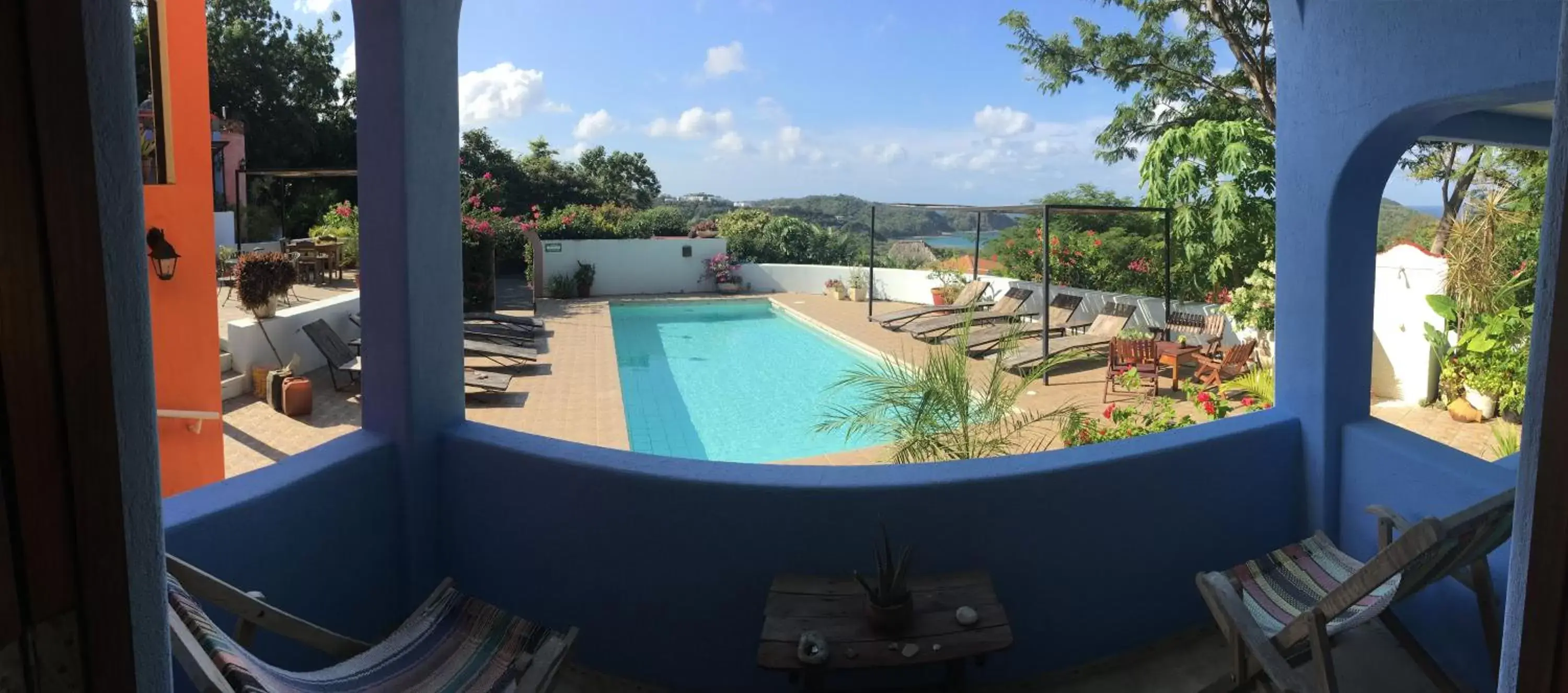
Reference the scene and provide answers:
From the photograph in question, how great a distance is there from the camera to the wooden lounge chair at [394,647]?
1915mm

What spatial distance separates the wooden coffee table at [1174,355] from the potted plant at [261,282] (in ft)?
29.5

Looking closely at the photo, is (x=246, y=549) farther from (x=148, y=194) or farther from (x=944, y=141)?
(x=944, y=141)

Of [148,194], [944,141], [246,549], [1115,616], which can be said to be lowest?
[1115,616]

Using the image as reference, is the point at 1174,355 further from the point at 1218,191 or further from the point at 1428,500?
the point at 1428,500

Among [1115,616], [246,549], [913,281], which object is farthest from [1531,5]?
[913,281]

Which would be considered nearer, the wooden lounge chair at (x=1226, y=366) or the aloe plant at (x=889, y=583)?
the aloe plant at (x=889, y=583)

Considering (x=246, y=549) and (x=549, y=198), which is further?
(x=549, y=198)

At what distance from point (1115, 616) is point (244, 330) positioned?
864cm

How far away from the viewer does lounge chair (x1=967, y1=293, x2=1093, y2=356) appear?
12148 millimetres

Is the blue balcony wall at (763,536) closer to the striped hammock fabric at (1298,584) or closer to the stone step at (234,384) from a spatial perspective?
the striped hammock fabric at (1298,584)

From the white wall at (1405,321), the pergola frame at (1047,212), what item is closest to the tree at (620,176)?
the pergola frame at (1047,212)

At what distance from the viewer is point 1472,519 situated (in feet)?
7.89

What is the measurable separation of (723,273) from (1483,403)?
574 inches

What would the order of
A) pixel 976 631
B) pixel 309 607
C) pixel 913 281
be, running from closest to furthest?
1. pixel 976 631
2. pixel 309 607
3. pixel 913 281
